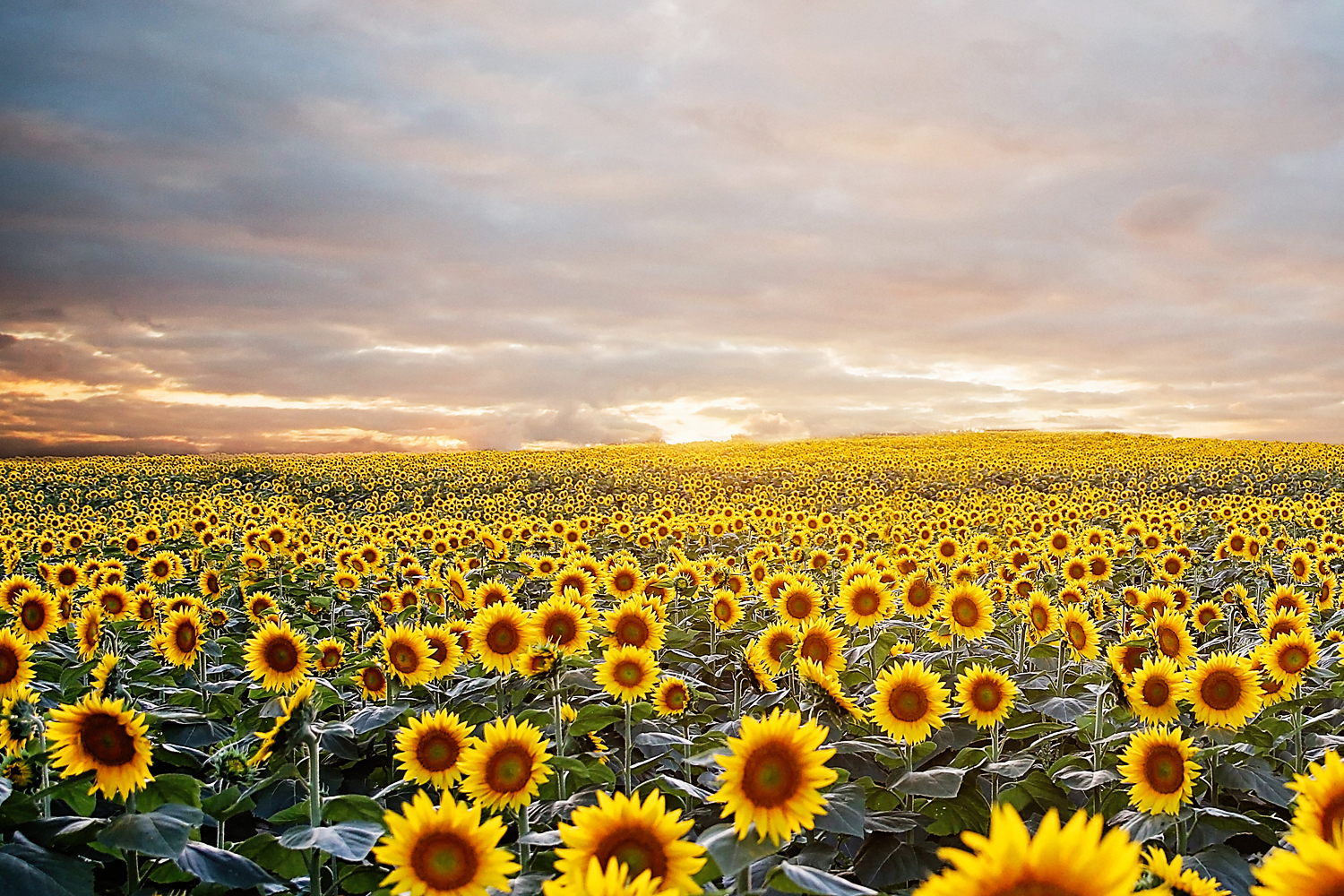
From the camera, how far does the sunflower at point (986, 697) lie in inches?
187

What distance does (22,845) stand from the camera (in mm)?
2922

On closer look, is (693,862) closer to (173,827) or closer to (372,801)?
(372,801)

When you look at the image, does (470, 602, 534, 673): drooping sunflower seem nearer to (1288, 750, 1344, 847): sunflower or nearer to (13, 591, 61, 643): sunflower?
(13, 591, 61, 643): sunflower

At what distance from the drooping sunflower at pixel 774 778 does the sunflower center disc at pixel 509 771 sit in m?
1.10

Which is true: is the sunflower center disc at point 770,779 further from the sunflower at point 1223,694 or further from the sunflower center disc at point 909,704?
the sunflower at point 1223,694

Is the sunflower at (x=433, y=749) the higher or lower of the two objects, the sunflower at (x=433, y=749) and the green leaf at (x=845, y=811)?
the lower

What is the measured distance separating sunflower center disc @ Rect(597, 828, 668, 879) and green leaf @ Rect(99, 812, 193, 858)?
5.27ft

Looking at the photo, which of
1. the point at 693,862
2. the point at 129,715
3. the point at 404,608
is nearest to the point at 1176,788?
the point at 693,862

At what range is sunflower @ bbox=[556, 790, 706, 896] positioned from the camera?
8.13 feet

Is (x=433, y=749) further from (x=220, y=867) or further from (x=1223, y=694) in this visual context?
(x=1223, y=694)

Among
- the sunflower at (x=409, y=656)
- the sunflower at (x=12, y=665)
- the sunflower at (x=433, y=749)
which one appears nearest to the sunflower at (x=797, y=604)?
the sunflower at (x=409, y=656)

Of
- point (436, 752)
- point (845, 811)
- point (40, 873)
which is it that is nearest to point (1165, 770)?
point (845, 811)

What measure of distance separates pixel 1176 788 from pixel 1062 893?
265 centimetres

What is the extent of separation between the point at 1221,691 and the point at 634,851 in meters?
3.73
